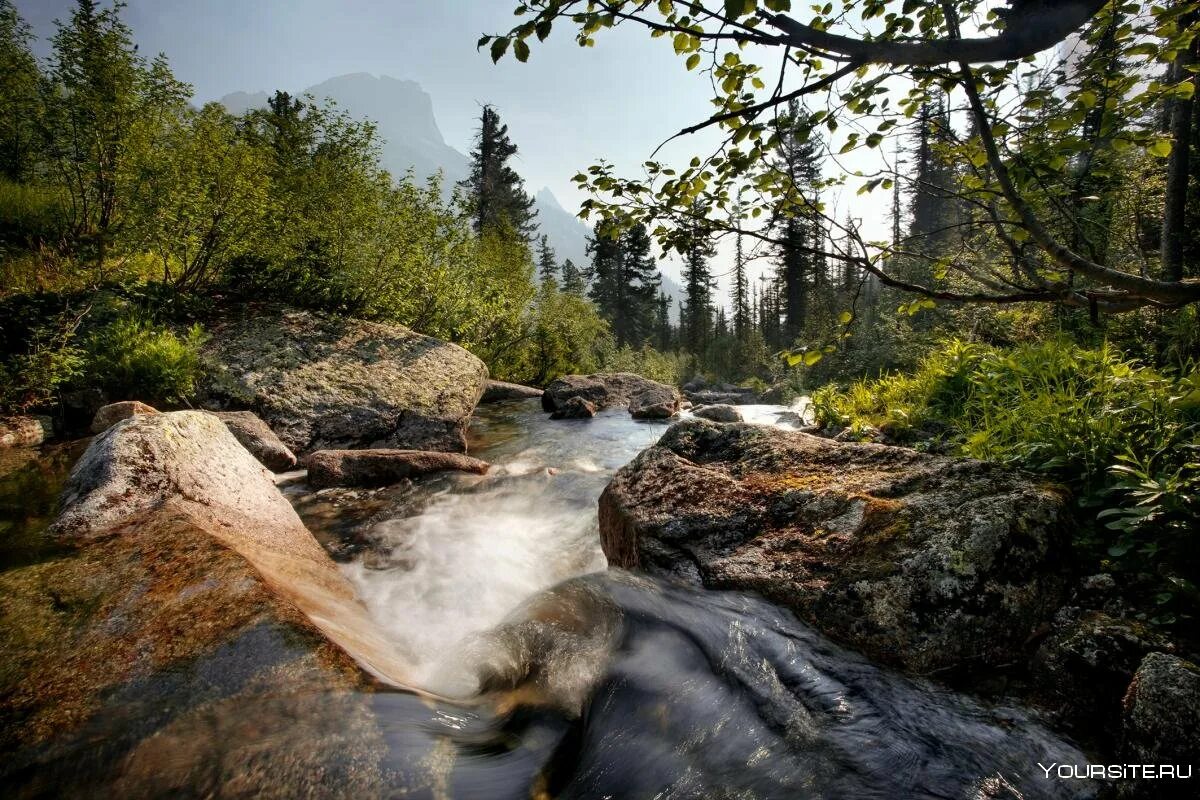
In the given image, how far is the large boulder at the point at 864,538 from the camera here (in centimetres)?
257

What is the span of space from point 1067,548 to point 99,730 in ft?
15.1

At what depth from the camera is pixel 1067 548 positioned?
272cm

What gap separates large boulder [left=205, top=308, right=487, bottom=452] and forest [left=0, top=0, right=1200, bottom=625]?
0.78m

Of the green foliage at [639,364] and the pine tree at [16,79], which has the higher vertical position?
the pine tree at [16,79]

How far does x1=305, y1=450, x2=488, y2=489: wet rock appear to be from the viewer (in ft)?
24.6

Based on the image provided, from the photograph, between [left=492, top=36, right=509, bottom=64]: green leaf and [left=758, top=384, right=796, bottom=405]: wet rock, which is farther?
[left=758, top=384, right=796, bottom=405]: wet rock

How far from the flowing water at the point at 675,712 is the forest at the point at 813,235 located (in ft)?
3.61

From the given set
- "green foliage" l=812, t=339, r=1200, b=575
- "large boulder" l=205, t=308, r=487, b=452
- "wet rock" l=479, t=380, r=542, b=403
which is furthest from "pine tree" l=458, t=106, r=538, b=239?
"green foliage" l=812, t=339, r=1200, b=575

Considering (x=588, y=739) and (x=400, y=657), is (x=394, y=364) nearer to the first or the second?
(x=400, y=657)

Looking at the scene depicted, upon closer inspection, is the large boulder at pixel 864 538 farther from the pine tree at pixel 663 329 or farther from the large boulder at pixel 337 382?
the pine tree at pixel 663 329

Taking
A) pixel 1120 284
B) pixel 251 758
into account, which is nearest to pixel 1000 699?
pixel 1120 284

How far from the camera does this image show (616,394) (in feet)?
69.2

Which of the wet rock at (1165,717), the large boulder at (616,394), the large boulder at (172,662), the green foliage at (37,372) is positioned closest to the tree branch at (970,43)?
the wet rock at (1165,717)

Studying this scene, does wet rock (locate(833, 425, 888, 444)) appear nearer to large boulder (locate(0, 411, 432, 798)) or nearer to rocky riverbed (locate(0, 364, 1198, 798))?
rocky riverbed (locate(0, 364, 1198, 798))
